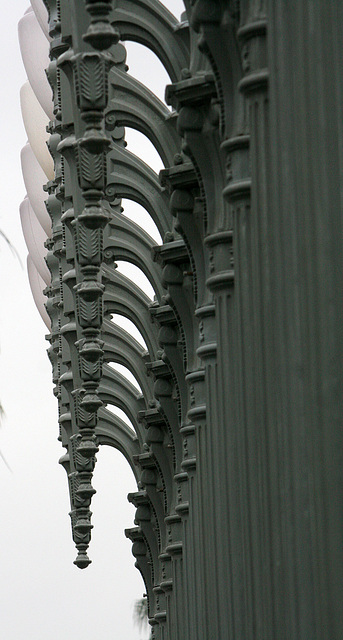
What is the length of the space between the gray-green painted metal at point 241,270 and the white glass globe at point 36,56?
10860 mm

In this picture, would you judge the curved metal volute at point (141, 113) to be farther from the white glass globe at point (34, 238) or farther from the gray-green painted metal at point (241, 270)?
the white glass globe at point (34, 238)

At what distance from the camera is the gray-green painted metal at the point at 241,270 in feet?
34.9

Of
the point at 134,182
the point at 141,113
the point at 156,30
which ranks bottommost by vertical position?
the point at 156,30

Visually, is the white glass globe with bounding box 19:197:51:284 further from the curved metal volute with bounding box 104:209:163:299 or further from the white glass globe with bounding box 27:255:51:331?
the curved metal volute with bounding box 104:209:163:299

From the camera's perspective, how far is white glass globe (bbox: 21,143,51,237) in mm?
43375

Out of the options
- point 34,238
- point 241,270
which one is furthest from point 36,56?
point 241,270

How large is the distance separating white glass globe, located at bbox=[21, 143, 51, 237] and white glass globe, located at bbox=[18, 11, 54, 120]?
12.9ft

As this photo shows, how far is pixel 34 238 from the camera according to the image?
4622 centimetres

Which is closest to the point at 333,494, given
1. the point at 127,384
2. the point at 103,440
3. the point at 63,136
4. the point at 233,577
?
the point at 233,577

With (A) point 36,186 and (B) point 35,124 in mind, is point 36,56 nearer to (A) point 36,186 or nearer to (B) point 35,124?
(B) point 35,124

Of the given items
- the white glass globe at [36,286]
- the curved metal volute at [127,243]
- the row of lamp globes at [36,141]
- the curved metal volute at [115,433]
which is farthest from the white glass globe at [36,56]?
the white glass globe at [36,286]

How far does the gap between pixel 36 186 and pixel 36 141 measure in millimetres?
1800

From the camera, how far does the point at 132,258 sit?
3075 cm

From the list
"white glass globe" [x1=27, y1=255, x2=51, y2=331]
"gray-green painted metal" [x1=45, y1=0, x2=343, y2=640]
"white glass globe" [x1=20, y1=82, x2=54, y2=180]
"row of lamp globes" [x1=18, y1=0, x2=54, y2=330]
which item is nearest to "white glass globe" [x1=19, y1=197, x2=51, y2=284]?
"row of lamp globes" [x1=18, y1=0, x2=54, y2=330]
